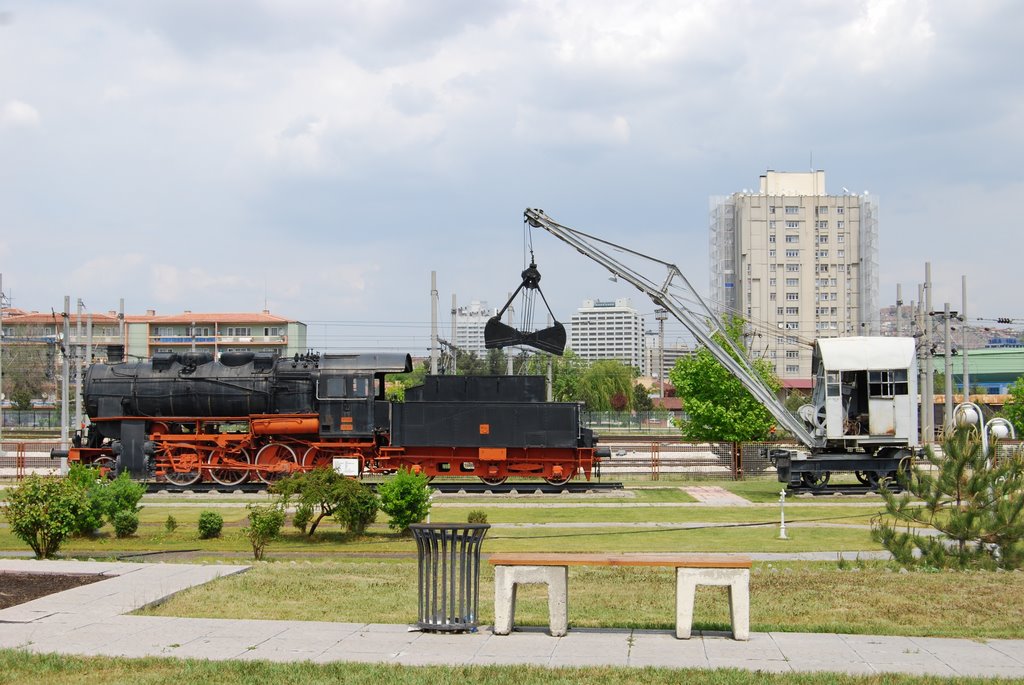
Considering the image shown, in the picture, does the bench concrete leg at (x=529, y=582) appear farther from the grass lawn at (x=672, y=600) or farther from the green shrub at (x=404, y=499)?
the green shrub at (x=404, y=499)

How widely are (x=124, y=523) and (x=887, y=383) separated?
2093cm

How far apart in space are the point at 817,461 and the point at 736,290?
306 ft

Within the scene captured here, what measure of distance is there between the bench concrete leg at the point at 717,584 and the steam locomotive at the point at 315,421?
19195mm

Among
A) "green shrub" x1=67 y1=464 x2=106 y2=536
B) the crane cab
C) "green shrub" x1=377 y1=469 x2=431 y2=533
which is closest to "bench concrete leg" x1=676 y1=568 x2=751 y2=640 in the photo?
"green shrub" x1=377 y1=469 x2=431 y2=533

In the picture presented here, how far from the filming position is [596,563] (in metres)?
9.57

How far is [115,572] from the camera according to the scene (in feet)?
42.9

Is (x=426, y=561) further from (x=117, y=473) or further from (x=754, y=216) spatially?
(x=754, y=216)

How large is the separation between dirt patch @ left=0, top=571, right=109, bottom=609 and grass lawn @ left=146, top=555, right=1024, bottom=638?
5.80ft

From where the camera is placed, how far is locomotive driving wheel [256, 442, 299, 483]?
30.1m

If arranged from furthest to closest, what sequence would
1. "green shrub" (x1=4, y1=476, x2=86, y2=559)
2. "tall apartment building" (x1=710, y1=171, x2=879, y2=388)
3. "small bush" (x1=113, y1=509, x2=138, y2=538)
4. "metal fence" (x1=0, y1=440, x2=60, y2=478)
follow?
"tall apartment building" (x1=710, y1=171, x2=879, y2=388) → "metal fence" (x1=0, y1=440, x2=60, y2=478) → "small bush" (x1=113, y1=509, x2=138, y2=538) → "green shrub" (x1=4, y1=476, x2=86, y2=559)

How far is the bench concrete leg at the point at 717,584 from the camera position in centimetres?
938

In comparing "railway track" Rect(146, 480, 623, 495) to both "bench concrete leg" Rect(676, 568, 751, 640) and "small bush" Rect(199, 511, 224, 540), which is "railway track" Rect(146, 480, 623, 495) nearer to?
"small bush" Rect(199, 511, 224, 540)

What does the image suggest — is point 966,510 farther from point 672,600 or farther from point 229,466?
point 229,466

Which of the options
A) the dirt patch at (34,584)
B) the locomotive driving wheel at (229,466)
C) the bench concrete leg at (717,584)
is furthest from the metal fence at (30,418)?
the bench concrete leg at (717,584)
